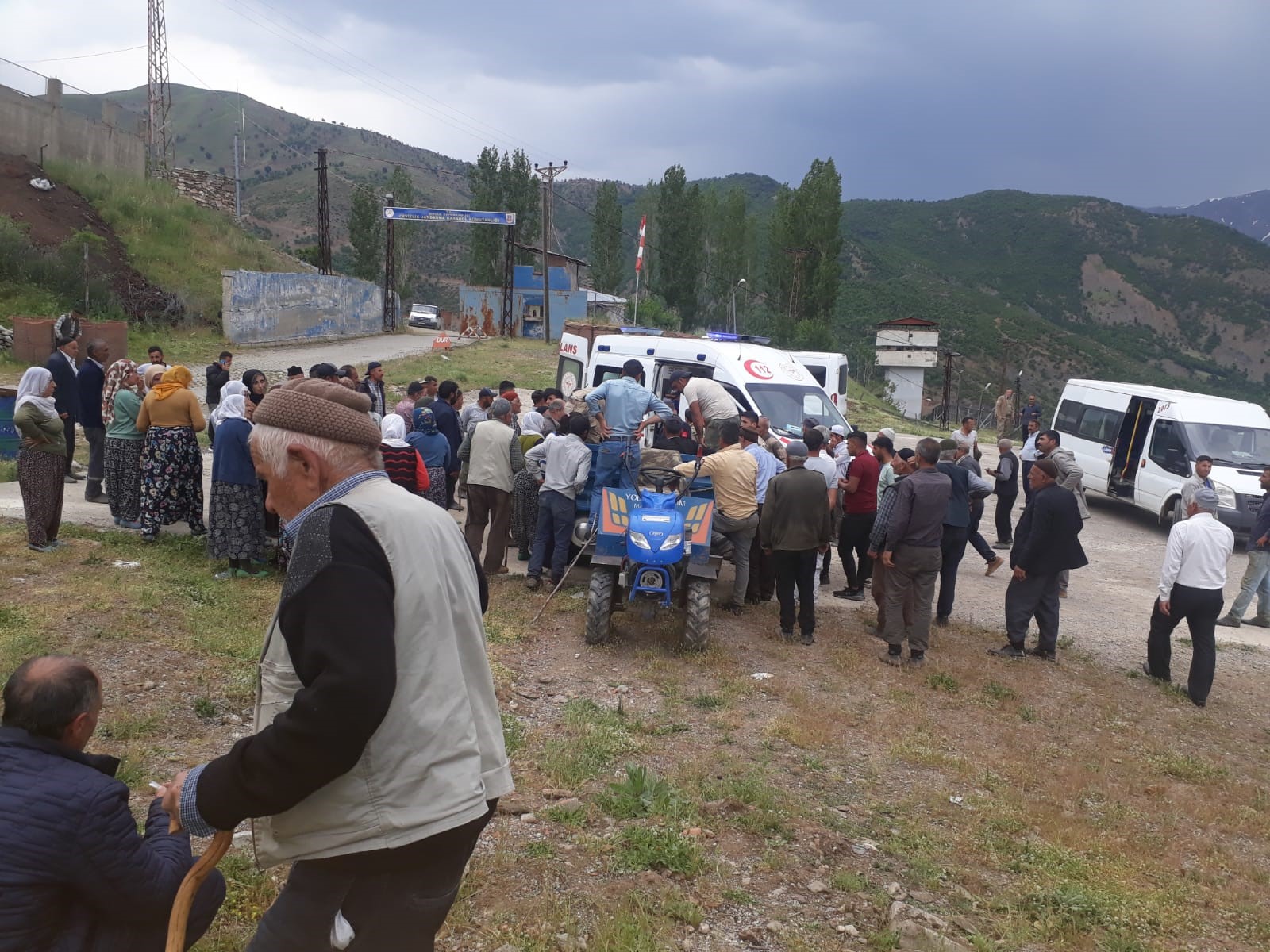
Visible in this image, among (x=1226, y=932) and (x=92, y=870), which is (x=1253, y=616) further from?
(x=92, y=870)

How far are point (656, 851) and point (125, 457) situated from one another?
7.32 meters

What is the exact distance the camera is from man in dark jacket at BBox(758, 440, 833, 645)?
7.97 m

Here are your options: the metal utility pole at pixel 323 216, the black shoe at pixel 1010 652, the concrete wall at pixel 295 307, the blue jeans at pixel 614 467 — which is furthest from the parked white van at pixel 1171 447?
the metal utility pole at pixel 323 216

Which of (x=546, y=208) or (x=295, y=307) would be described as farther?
(x=546, y=208)

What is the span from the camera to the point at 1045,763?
243 inches

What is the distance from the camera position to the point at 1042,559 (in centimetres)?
820

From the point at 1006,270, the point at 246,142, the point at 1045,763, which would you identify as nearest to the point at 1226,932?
the point at 1045,763

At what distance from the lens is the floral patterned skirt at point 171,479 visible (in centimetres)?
845

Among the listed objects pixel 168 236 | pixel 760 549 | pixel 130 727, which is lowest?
pixel 130 727

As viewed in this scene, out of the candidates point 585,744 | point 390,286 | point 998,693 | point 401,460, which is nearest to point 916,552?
point 998,693

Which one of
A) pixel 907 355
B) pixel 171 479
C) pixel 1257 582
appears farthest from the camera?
pixel 907 355

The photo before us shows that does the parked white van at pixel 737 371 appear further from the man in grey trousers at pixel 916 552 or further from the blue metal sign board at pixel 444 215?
the blue metal sign board at pixel 444 215

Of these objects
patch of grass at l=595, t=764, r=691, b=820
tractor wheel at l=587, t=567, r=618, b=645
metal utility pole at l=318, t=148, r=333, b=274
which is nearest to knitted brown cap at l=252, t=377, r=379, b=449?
patch of grass at l=595, t=764, r=691, b=820

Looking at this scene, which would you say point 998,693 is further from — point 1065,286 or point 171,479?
point 1065,286
